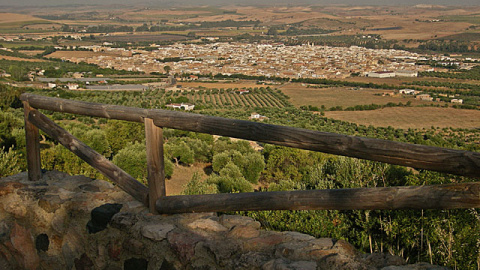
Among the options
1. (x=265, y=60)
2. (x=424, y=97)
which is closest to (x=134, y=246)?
(x=424, y=97)

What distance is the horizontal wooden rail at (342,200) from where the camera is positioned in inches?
61.2

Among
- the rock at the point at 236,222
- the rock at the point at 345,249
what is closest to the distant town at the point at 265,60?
the rock at the point at 236,222

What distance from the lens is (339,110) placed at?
43.7 meters

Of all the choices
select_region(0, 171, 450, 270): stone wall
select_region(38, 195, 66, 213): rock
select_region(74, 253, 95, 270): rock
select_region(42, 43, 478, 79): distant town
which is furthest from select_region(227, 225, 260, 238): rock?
select_region(42, 43, 478, 79): distant town

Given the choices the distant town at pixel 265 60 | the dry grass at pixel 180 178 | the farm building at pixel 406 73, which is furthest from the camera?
the distant town at pixel 265 60

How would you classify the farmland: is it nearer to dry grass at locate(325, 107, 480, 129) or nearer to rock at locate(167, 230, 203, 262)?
dry grass at locate(325, 107, 480, 129)

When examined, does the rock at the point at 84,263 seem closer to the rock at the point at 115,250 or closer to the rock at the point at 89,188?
the rock at the point at 115,250

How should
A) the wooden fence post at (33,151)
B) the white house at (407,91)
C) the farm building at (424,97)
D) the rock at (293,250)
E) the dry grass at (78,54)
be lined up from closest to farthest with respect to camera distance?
the rock at (293,250), the wooden fence post at (33,151), the farm building at (424,97), the white house at (407,91), the dry grass at (78,54)

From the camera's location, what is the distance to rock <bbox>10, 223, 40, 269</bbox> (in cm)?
264

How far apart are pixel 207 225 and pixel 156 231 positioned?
258 millimetres

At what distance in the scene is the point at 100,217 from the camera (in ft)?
8.02

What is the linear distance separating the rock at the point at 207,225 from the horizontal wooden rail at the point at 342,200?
69 mm

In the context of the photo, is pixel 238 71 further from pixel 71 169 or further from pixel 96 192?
pixel 96 192

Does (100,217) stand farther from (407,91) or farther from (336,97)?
(407,91)
